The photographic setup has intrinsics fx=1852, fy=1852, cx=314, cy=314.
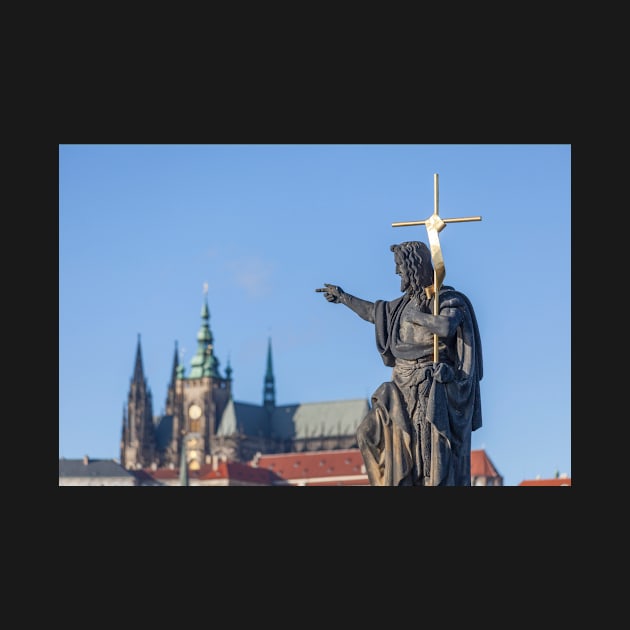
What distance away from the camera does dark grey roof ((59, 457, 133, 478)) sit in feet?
558

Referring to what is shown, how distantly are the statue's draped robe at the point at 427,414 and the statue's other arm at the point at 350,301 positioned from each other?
1.05 ft

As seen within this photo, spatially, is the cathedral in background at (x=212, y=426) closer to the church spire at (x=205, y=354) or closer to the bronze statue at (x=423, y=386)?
the church spire at (x=205, y=354)

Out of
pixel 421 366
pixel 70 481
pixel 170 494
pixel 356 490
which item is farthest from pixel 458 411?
pixel 70 481

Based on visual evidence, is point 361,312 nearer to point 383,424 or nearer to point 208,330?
point 383,424

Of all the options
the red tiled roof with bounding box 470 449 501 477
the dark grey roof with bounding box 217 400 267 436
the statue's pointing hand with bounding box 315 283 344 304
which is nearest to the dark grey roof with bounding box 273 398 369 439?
the dark grey roof with bounding box 217 400 267 436

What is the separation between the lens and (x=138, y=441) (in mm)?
194375

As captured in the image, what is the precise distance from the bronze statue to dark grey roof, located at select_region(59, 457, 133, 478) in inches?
6063

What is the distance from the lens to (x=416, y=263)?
1599 cm

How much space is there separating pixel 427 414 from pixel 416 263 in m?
1.35

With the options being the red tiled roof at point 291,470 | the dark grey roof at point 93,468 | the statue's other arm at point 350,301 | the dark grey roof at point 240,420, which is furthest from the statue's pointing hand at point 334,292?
the dark grey roof at point 240,420

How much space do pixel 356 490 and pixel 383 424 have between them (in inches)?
78.8

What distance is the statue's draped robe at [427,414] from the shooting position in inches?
612

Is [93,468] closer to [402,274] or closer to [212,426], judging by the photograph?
[212,426]

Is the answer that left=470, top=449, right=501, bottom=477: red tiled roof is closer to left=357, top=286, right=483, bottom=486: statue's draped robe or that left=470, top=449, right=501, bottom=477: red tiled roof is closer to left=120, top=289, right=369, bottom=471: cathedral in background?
left=120, top=289, right=369, bottom=471: cathedral in background
